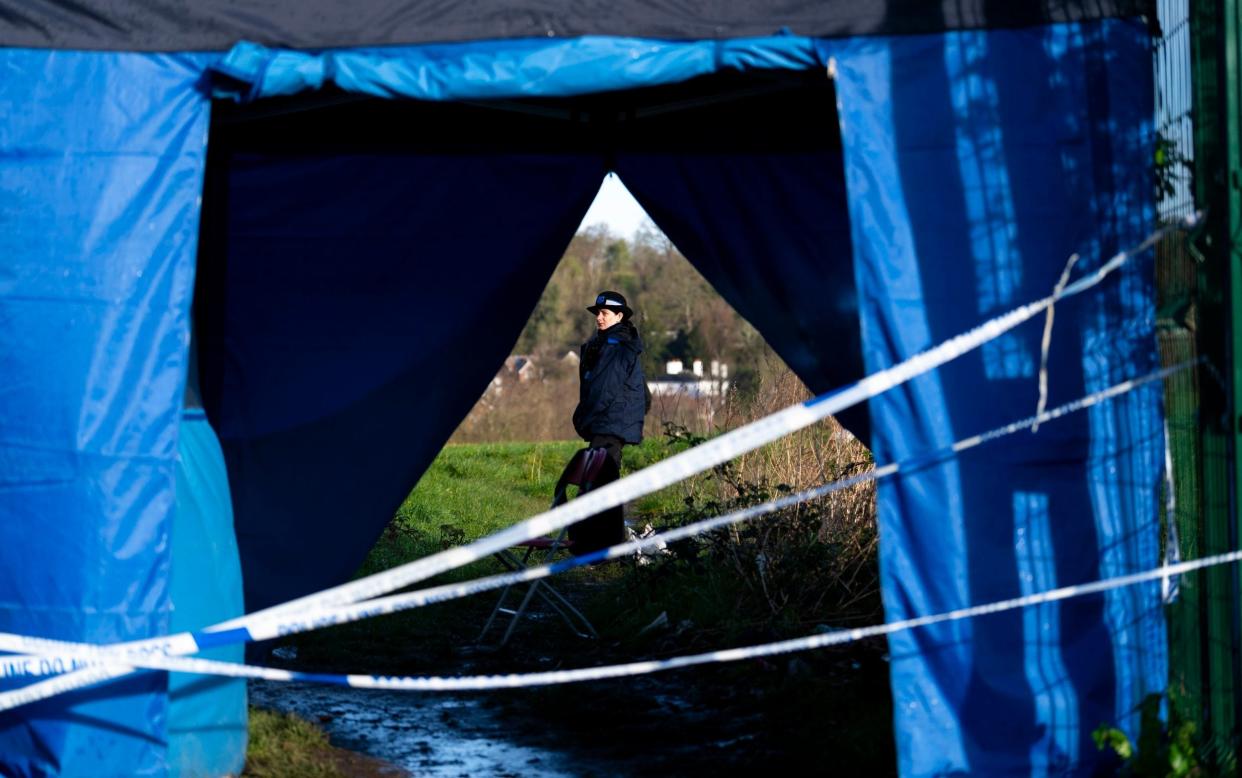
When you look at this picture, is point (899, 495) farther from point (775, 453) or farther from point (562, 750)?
point (775, 453)

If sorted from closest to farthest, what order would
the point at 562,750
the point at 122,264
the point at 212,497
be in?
the point at 122,264
the point at 212,497
the point at 562,750

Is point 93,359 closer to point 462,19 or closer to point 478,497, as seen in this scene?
point 462,19

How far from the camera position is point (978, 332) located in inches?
149

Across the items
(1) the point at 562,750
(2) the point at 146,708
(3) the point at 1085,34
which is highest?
(3) the point at 1085,34

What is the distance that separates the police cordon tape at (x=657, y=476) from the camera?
11.9 ft

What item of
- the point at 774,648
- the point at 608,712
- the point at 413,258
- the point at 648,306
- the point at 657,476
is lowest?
the point at 608,712

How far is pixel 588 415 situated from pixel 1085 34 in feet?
14.6

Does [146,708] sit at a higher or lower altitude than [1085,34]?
lower

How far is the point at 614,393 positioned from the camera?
798cm

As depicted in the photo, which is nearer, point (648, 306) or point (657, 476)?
point (657, 476)

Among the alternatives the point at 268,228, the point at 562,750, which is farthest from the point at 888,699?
the point at 268,228

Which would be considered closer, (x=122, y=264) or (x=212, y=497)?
(x=122, y=264)

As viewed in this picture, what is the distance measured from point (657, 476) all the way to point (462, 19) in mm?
1472

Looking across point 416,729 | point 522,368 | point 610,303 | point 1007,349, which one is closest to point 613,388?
point 610,303
